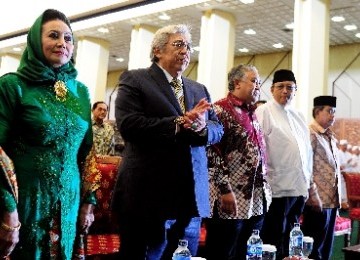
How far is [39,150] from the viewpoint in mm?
1617

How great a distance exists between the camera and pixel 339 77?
33.3 ft

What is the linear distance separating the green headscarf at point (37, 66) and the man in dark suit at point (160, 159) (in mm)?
351

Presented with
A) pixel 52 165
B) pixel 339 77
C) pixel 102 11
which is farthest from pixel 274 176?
pixel 339 77

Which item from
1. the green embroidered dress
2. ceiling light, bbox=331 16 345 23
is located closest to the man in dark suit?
the green embroidered dress

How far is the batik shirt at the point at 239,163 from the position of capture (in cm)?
254

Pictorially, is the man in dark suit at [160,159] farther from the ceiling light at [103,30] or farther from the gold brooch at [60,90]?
the ceiling light at [103,30]

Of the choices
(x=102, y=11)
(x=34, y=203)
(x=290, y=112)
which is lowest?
(x=34, y=203)

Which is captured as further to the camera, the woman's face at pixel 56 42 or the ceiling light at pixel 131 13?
the ceiling light at pixel 131 13

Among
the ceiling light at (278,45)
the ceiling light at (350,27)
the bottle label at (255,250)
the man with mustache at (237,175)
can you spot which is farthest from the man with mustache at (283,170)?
the ceiling light at (278,45)

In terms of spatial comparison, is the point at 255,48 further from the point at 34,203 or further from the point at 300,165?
the point at 34,203

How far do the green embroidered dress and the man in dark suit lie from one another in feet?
0.94

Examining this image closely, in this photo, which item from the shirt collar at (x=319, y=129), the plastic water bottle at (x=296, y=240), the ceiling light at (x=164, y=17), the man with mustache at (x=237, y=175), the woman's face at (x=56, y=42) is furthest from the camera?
the ceiling light at (x=164, y=17)

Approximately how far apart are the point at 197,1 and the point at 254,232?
596cm

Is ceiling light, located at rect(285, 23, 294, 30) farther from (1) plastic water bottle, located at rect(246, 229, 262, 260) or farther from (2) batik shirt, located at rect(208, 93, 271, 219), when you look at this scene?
(1) plastic water bottle, located at rect(246, 229, 262, 260)
